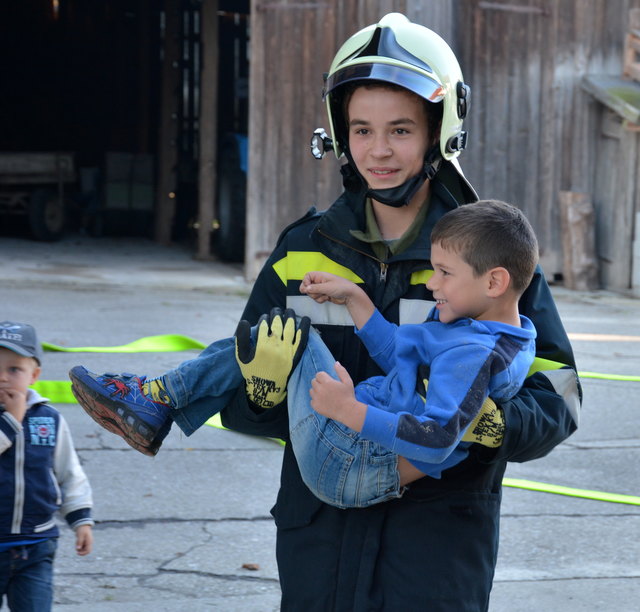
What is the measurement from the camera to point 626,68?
12430 mm

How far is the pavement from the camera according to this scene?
453 cm

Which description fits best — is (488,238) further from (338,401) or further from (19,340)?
(19,340)

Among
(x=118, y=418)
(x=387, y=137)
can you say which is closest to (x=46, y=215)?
(x=118, y=418)

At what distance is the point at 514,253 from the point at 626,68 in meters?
10.7

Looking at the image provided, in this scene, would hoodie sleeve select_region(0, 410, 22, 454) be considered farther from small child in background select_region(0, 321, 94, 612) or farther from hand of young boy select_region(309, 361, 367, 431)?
hand of young boy select_region(309, 361, 367, 431)

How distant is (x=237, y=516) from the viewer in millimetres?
5352

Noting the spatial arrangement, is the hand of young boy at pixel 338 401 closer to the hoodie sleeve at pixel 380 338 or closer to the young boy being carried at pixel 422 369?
the young boy being carried at pixel 422 369

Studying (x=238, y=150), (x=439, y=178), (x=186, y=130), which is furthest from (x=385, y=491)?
(x=186, y=130)

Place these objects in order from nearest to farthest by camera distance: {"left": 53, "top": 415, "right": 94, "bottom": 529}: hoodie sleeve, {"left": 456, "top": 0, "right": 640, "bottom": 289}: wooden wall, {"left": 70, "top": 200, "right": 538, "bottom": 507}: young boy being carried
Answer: {"left": 70, "top": 200, "right": 538, "bottom": 507}: young boy being carried
{"left": 53, "top": 415, "right": 94, "bottom": 529}: hoodie sleeve
{"left": 456, "top": 0, "right": 640, "bottom": 289}: wooden wall

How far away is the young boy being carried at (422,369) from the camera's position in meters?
2.36

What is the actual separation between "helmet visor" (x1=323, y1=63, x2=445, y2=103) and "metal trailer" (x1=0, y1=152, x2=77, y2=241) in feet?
Result: 46.1

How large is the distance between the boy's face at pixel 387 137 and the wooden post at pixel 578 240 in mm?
10101

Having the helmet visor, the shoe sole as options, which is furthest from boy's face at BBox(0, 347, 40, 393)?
the helmet visor

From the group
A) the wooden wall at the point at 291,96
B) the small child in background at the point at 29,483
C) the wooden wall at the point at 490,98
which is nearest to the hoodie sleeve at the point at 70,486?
the small child in background at the point at 29,483
